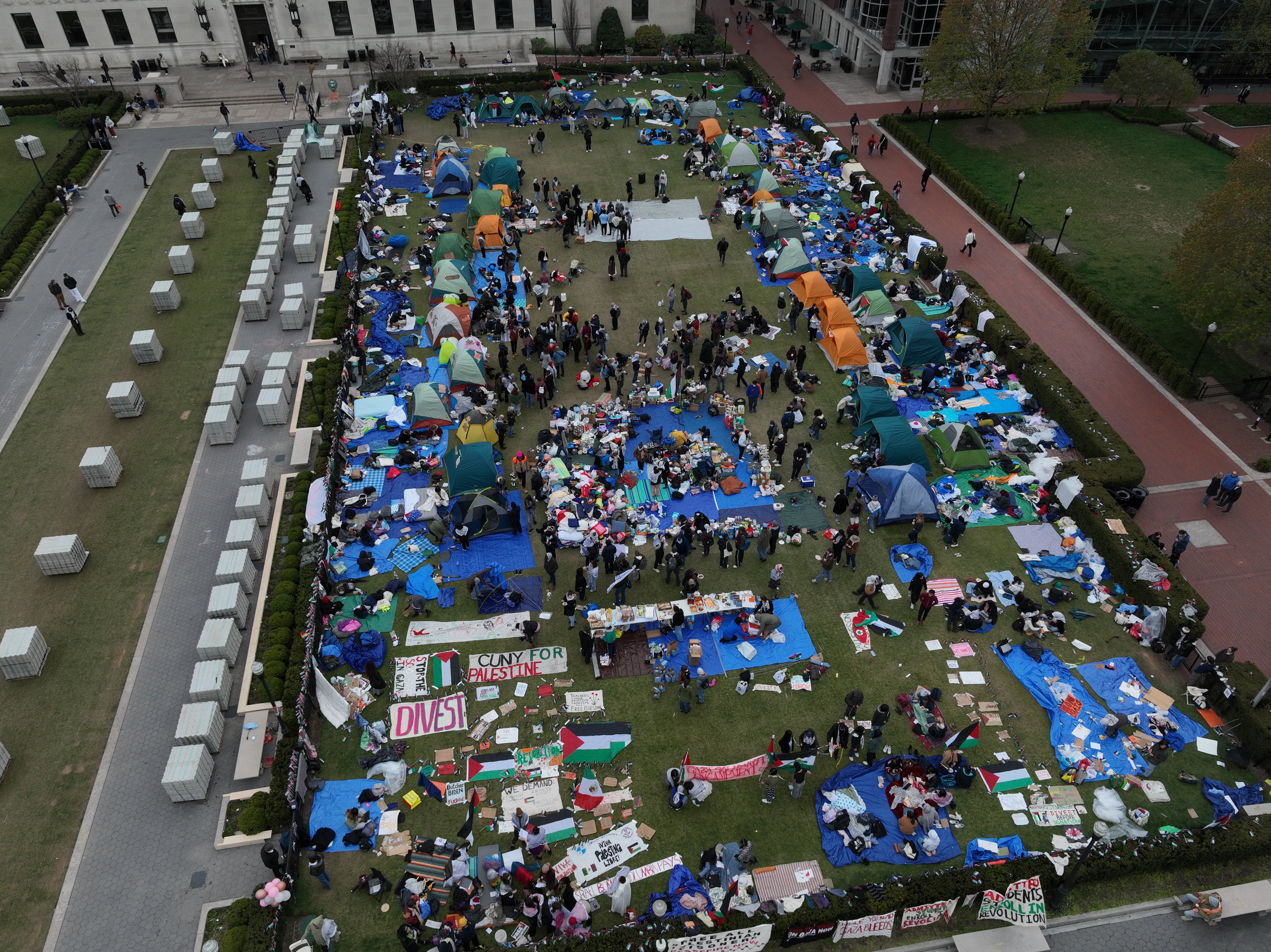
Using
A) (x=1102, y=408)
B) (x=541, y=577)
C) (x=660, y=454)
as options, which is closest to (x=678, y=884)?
(x=541, y=577)

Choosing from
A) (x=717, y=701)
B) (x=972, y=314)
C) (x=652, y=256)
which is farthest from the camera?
(x=652, y=256)

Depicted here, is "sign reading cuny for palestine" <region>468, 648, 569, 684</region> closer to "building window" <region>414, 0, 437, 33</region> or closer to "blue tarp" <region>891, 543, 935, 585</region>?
"blue tarp" <region>891, 543, 935, 585</region>

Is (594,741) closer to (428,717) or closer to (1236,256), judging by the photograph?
(428,717)

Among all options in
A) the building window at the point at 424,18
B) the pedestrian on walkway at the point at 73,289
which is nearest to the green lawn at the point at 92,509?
the pedestrian on walkway at the point at 73,289

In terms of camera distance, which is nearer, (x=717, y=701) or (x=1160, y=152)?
(x=717, y=701)

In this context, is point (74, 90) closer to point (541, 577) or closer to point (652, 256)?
point (652, 256)

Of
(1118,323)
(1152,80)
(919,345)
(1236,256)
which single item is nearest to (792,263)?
(919,345)
